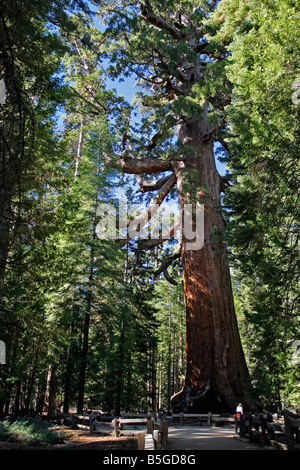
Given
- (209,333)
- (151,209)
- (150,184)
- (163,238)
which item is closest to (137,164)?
(150,184)

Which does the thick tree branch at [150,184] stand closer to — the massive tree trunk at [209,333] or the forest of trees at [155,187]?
the forest of trees at [155,187]

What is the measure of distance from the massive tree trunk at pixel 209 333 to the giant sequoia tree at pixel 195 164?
0.11ft

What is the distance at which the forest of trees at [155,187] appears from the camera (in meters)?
6.77

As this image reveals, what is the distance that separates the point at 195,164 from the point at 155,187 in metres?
2.57

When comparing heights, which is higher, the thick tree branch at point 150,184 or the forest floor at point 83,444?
the thick tree branch at point 150,184

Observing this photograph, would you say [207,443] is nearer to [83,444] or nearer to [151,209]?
[83,444]

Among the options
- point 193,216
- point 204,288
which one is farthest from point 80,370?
point 193,216

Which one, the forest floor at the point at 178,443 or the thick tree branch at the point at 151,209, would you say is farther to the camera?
the thick tree branch at the point at 151,209

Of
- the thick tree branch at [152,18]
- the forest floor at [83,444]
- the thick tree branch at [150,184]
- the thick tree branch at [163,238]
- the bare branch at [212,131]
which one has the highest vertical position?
the thick tree branch at [152,18]

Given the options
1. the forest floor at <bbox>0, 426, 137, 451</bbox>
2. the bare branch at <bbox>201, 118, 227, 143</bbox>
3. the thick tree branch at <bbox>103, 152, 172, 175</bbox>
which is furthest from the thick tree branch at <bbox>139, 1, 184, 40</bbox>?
the forest floor at <bbox>0, 426, 137, 451</bbox>

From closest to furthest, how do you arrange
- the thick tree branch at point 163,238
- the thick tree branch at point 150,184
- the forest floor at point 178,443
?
the forest floor at point 178,443 → the thick tree branch at point 150,184 → the thick tree branch at point 163,238

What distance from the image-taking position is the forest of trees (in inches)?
267

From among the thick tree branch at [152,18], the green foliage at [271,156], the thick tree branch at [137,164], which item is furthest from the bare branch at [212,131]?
the thick tree branch at [152,18]

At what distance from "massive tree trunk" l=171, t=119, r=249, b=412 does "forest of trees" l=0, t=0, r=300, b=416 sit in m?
0.05
